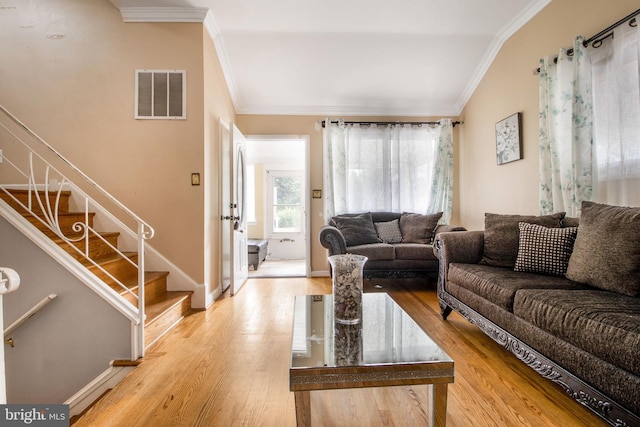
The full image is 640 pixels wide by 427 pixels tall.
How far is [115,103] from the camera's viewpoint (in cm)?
317

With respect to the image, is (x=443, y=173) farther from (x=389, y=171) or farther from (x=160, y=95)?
(x=160, y=95)

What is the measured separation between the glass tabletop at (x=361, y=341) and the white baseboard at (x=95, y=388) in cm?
135

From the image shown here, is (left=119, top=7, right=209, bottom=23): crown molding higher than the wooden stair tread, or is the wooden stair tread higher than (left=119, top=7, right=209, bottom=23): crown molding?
(left=119, top=7, right=209, bottom=23): crown molding

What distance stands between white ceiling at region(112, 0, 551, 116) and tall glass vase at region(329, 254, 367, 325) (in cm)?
270

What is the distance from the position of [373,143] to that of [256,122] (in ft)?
5.73

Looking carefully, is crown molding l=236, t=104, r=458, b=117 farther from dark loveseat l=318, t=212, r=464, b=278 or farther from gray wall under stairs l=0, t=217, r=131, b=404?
gray wall under stairs l=0, t=217, r=131, b=404

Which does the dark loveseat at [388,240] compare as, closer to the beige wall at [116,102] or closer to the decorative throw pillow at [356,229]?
the decorative throw pillow at [356,229]

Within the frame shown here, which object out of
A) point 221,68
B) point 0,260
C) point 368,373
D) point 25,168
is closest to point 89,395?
point 0,260

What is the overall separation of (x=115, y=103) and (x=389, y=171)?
3.44m

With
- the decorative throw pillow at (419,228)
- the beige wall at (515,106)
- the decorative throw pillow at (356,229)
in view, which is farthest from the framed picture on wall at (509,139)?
Result: the decorative throw pillow at (356,229)

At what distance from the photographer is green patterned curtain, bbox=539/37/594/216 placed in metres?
2.52

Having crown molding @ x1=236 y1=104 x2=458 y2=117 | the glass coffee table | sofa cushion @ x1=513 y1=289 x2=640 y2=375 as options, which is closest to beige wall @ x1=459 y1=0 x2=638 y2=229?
crown molding @ x1=236 y1=104 x2=458 y2=117

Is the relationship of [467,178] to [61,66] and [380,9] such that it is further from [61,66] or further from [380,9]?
[61,66]

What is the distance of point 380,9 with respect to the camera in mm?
3139
